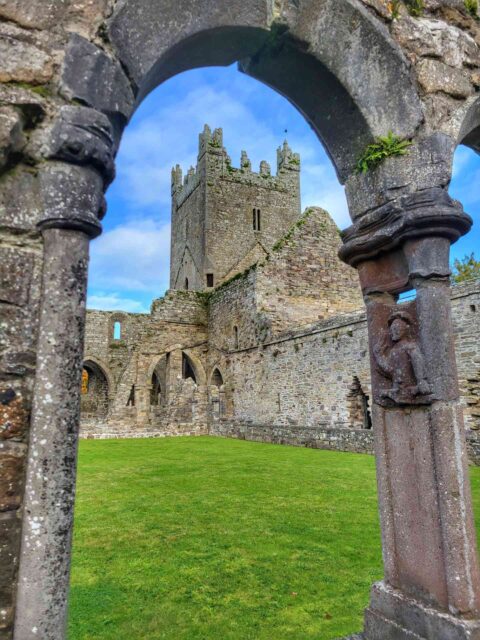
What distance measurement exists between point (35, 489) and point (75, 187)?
1162mm

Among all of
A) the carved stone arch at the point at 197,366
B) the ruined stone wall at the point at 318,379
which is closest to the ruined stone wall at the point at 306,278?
the ruined stone wall at the point at 318,379

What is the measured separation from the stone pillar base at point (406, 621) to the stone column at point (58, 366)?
5.79ft

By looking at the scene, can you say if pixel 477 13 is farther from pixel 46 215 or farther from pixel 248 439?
pixel 248 439

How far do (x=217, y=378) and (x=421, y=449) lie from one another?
66.3 feet

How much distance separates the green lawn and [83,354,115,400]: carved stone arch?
64.9 ft

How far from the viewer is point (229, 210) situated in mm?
35031

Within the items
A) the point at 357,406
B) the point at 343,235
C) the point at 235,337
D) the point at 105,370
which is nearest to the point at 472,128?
the point at 343,235

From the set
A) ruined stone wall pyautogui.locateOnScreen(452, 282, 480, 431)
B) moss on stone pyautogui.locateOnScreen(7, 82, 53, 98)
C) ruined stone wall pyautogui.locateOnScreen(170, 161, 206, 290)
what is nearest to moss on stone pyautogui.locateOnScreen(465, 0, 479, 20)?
moss on stone pyautogui.locateOnScreen(7, 82, 53, 98)

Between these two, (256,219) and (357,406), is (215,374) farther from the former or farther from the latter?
(256,219)

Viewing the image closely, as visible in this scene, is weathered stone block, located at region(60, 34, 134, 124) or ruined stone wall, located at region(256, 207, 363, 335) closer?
weathered stone block, located at region(60, 34, 134, 124)

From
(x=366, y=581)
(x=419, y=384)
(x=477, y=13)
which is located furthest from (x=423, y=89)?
(x=366, y=581)

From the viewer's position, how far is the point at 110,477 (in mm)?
8289

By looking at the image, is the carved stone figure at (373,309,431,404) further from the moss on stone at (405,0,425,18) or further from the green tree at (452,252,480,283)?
the green tree at (452,252,480,283)

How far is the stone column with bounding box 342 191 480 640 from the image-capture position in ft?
7.86
